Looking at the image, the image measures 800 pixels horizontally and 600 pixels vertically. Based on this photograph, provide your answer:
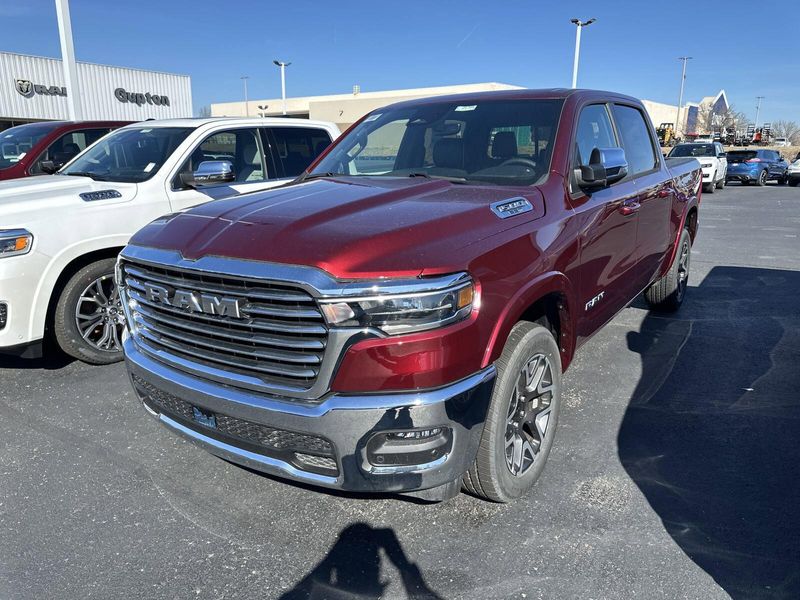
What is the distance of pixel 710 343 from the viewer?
17.5 ft

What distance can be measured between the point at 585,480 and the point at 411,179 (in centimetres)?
191

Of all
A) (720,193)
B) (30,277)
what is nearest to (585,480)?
(30,277)

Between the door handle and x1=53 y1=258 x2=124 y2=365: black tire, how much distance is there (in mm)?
3788

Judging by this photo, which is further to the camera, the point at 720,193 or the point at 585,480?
the point at 720,193

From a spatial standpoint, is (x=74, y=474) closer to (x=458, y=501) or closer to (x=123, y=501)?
(x=123, y=501)

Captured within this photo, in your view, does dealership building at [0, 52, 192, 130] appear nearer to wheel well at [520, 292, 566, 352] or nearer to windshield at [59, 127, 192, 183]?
windshield at [59, 127, 192, 183]

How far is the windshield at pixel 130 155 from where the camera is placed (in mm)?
5340

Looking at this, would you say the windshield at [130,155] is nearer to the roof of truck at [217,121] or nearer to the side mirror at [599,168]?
the roof of truck at [217,121]

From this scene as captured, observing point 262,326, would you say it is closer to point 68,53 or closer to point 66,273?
point 66,273

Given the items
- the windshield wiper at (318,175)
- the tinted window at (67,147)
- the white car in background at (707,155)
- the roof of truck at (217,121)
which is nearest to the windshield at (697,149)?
the white car in background at (707,155)

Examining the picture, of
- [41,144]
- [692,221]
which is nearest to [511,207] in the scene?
[692,221]

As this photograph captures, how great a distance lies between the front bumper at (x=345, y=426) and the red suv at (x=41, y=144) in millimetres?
6390

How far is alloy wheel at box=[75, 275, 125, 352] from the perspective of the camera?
15.3 ft

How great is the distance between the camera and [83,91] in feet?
104
